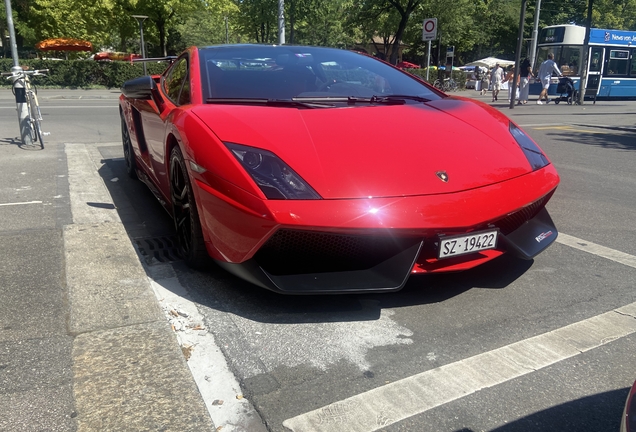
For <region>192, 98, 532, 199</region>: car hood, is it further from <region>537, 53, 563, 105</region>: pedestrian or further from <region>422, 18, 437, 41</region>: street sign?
<region>537, 53, 563, 105</region>: pedestrian

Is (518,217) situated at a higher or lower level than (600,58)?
lower

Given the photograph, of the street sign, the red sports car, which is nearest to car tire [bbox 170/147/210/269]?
the red sports car

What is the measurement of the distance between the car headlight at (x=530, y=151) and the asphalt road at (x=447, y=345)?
663 mm

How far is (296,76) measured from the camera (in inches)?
152

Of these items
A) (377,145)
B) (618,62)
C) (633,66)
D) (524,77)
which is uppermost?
(377,145)

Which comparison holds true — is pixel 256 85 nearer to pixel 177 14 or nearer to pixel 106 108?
pixel 106 108

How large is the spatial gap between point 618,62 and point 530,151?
24489mm

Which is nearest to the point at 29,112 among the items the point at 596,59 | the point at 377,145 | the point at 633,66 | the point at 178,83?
the point at 178,83

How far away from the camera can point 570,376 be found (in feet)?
7.64

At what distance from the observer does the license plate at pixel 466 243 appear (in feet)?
8.88

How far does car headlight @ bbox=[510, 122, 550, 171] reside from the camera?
129 inches

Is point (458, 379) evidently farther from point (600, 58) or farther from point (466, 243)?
point (600, 58)

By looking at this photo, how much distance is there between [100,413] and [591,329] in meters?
2.23

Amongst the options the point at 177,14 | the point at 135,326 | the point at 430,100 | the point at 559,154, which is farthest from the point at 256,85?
the point at 177,14
